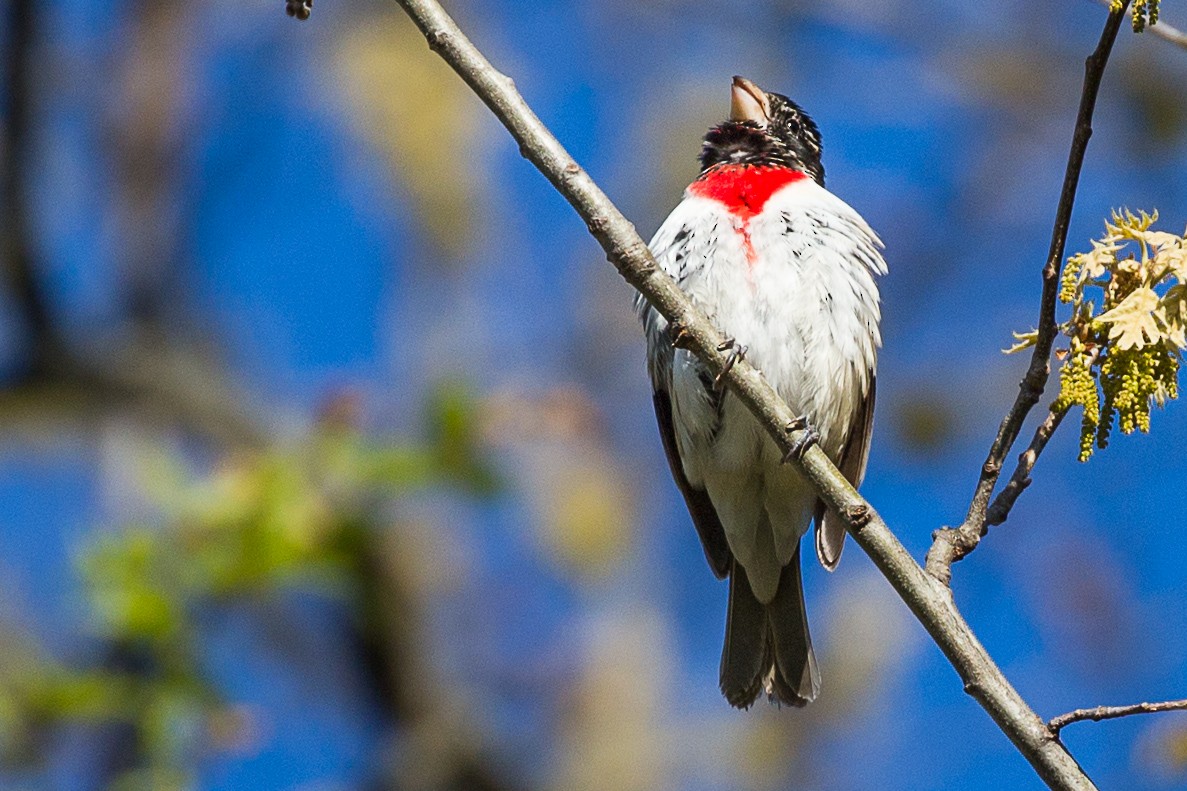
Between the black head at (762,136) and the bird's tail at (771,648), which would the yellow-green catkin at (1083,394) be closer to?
the bird's tail at (771,648)

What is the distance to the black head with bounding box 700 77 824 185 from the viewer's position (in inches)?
213

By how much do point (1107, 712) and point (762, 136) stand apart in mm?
3096

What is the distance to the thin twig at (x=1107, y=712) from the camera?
2721 mm

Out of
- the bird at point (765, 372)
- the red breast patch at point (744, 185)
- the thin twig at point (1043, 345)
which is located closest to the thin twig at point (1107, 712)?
the thin twig at point (1043, 345)

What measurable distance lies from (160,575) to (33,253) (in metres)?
5.18

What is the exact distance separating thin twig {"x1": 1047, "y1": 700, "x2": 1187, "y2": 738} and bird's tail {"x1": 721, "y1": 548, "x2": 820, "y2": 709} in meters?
1.98

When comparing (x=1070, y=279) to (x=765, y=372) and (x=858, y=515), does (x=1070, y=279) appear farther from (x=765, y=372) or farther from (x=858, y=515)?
(x=765, y=372)

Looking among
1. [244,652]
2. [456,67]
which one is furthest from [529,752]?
[456,67]

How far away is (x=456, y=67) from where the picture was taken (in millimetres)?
3008

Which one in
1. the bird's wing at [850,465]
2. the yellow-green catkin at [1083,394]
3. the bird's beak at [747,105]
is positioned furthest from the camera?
the bird's beak at [747,105]

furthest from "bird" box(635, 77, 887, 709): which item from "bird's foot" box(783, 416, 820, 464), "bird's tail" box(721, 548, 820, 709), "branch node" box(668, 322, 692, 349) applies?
"branch node" box(668, 322, 692, 349)

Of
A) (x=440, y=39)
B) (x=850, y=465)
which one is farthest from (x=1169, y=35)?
(x=850, y=465)

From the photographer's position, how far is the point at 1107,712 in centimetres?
278

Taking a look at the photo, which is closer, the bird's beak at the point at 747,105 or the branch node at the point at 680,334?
the branch node at the point at 680,334
